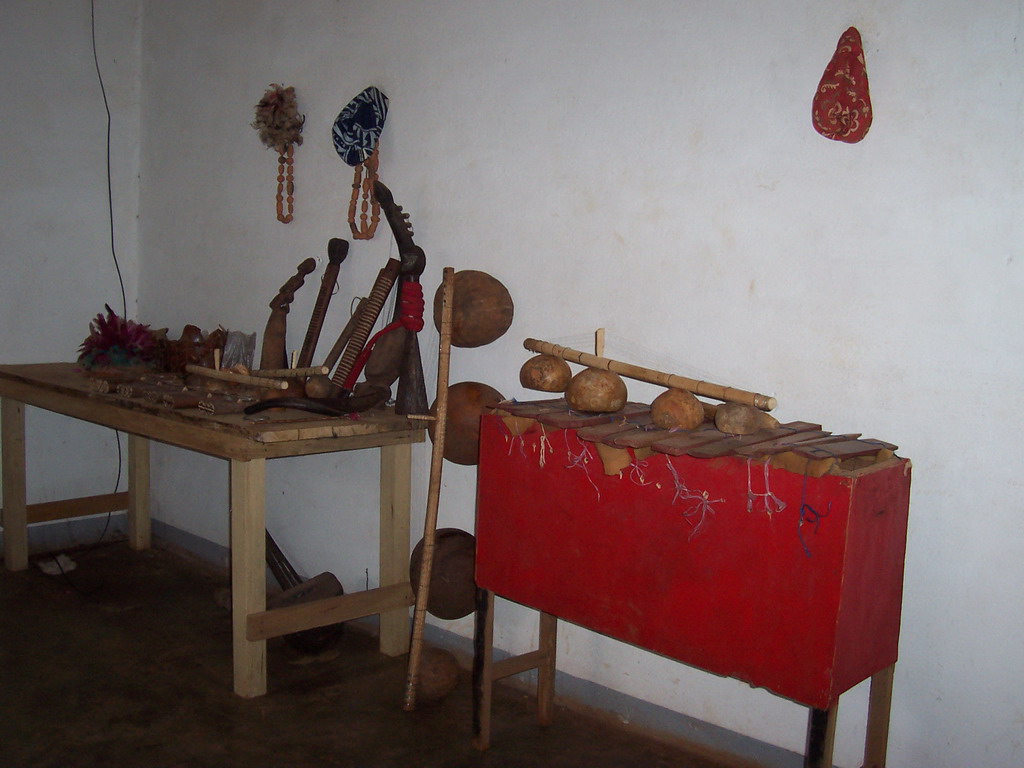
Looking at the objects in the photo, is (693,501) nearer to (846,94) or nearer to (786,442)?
(786,442)

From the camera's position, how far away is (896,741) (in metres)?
2.04

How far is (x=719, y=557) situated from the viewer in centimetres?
183

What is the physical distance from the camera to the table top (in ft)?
8.30

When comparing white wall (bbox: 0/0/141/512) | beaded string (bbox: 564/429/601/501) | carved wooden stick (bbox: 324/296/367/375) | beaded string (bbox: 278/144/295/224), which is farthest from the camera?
white wall (bbox: 0/0/141/512)

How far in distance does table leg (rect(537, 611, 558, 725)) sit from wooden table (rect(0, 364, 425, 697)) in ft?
1.92

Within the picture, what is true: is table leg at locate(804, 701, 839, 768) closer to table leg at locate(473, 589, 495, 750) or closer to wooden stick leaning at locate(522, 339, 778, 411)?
wooden stick leaning at locate(522, 339, 778, 411)

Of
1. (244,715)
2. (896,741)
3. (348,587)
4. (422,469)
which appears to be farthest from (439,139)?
(896,741)

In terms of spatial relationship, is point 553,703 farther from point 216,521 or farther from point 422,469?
point 216,521

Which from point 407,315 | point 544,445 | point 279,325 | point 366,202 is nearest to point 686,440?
point 544,445

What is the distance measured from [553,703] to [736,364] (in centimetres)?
114

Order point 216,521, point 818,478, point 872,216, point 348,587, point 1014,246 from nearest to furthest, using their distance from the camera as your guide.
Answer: point 818,478
point 1014,246
point 872,216
point 348,587
point 216,521

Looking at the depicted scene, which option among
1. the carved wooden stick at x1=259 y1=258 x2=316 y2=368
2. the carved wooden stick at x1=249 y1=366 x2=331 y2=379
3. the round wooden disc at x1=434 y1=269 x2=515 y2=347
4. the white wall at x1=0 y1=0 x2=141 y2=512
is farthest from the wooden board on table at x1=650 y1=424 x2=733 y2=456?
the white wall at x1=0 y1=0 x2=141 y2=512

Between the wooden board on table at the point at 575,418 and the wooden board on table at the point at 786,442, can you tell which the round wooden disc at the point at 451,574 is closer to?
the wooden board on table at the point at 575,418

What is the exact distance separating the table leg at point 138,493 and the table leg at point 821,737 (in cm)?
329
